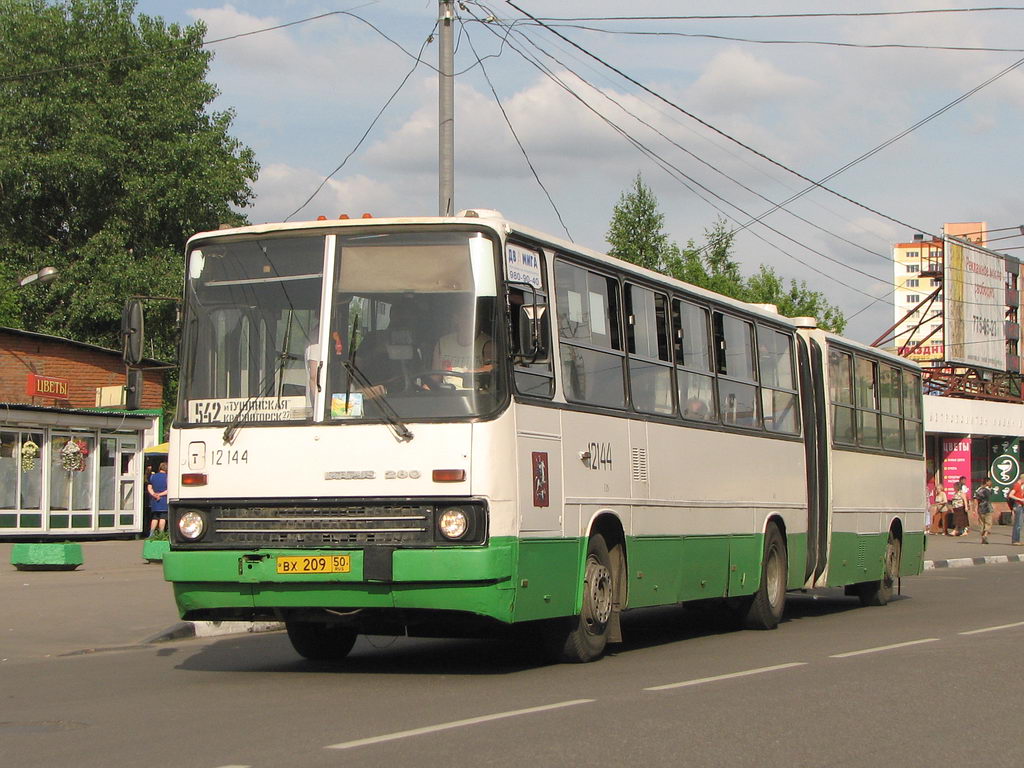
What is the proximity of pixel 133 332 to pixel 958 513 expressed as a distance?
37936mm

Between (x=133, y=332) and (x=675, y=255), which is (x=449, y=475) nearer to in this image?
(x=133, y=332)

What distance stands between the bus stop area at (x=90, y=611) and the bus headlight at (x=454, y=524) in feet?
16.3

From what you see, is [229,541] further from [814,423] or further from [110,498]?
[110,498]

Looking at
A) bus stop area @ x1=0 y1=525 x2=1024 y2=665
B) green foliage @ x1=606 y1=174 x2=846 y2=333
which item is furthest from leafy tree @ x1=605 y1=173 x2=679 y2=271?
bus stop area @ x1=0 y1=525 x2=1024 y2=665

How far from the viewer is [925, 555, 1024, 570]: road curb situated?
3077 centimetres

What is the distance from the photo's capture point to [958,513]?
4494cm

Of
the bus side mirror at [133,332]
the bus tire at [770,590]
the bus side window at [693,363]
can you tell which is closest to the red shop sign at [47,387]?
the bus tire at [770,590]

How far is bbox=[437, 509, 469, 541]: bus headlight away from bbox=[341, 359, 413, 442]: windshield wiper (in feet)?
1.95

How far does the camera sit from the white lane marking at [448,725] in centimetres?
740

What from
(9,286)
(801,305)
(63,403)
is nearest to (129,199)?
(9,286)

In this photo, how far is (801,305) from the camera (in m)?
70.6

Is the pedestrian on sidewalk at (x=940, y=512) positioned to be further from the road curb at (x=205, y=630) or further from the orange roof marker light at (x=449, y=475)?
the orange roof marker light at (x=449, y=475)

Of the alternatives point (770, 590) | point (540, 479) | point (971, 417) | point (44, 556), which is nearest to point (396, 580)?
point (540, 479)

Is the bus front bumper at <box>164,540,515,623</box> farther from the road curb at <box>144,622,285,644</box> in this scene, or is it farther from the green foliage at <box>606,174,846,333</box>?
the green foliage at <box>606,174,846,333</box>
